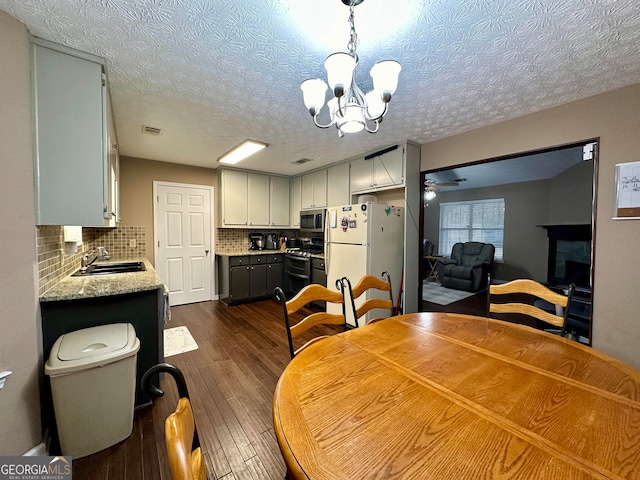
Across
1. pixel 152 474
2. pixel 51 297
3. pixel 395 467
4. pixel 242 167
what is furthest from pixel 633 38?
pixel 242 167

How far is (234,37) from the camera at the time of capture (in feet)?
Result: 4.96

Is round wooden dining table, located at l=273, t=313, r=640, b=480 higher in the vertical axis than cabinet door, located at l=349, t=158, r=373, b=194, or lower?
lower

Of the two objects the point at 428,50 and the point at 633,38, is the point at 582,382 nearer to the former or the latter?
the point at 428,50

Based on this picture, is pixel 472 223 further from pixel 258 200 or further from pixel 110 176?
pixel 110 176

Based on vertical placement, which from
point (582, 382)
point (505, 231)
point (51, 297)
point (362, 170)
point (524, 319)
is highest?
point (362, 170)

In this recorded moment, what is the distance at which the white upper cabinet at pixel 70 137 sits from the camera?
1.52 meters

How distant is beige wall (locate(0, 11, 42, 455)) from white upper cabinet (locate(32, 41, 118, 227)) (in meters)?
0.07

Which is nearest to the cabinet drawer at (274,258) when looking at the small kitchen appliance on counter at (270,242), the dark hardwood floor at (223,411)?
the small kitchen appliance on counter at (270,242)

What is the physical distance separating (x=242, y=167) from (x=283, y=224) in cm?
132

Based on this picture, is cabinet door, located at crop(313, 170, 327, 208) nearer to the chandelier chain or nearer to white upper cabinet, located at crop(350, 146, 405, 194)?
white upper cabinet, located at crop(350, 146, 405, 194)

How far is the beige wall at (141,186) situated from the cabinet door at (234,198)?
28.9 inches

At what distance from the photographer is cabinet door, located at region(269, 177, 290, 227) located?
16.8ft

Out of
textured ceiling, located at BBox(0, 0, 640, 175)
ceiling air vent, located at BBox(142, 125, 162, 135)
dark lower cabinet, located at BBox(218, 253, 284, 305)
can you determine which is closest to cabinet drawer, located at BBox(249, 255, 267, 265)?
dark lower cabinet, located at BBox(218, 253, 284, 305)

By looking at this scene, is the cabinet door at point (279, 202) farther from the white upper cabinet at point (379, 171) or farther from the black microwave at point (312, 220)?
the white upper cabinet at point (379, 171)
